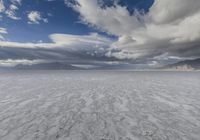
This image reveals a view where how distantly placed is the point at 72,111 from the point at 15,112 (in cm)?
479

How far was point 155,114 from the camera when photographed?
12.7m

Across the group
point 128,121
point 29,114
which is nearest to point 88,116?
point 128,121

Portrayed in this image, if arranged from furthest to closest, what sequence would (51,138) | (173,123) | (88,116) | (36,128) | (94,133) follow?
(88,116) → (173,123) → (36,128) → (94,133) → (51,138)

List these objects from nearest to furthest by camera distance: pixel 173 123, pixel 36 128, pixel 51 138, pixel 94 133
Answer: pixel 51 138
pixel 94 133
pixel 36 128
pixel 173 123

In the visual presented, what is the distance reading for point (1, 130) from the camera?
927cm

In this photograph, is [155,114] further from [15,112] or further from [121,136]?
[15,112]

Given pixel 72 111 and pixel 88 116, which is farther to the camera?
pixel 72 111

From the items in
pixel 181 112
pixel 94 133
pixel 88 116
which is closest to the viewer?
pixel 94 133

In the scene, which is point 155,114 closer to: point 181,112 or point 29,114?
point 181,112

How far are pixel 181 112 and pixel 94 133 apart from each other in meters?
8.38

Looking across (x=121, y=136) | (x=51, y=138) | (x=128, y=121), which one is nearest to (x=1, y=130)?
(x=51, y=138)

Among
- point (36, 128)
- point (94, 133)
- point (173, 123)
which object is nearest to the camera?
point (94, 133)

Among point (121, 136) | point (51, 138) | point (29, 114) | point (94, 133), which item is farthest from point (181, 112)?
point (29, 114)

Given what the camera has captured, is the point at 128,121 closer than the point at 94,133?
No
